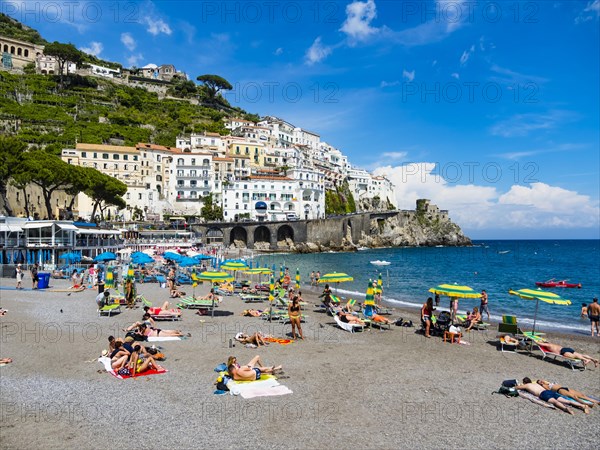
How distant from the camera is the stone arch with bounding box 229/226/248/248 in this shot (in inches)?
3064

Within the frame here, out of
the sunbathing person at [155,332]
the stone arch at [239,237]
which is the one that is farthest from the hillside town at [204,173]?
the sunbathing person at [155,332]

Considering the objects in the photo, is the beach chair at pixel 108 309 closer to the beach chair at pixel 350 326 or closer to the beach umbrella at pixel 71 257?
the beach chair at pixel 350 326

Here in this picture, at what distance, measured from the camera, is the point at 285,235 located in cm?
8500

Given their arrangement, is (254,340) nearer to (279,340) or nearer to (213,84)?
(279,340)

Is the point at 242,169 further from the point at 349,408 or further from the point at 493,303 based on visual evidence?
the point at 349,408

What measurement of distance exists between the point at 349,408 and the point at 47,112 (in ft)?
338

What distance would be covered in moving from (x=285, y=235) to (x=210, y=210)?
16.7 metres

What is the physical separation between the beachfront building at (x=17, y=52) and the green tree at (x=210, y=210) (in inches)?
2935

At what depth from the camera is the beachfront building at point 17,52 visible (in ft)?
356

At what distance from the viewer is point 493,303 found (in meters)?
27.9

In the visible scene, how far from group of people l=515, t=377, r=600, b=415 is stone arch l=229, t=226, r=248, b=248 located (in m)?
70.7

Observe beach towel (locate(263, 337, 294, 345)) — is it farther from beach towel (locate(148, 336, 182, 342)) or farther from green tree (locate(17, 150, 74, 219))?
green tree (locate(17, 150, 74, 219))

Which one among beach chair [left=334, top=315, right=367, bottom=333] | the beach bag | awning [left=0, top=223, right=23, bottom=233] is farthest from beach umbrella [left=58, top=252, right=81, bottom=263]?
the beach bag

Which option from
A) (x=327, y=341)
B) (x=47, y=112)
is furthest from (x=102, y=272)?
(x=47, y=112)
